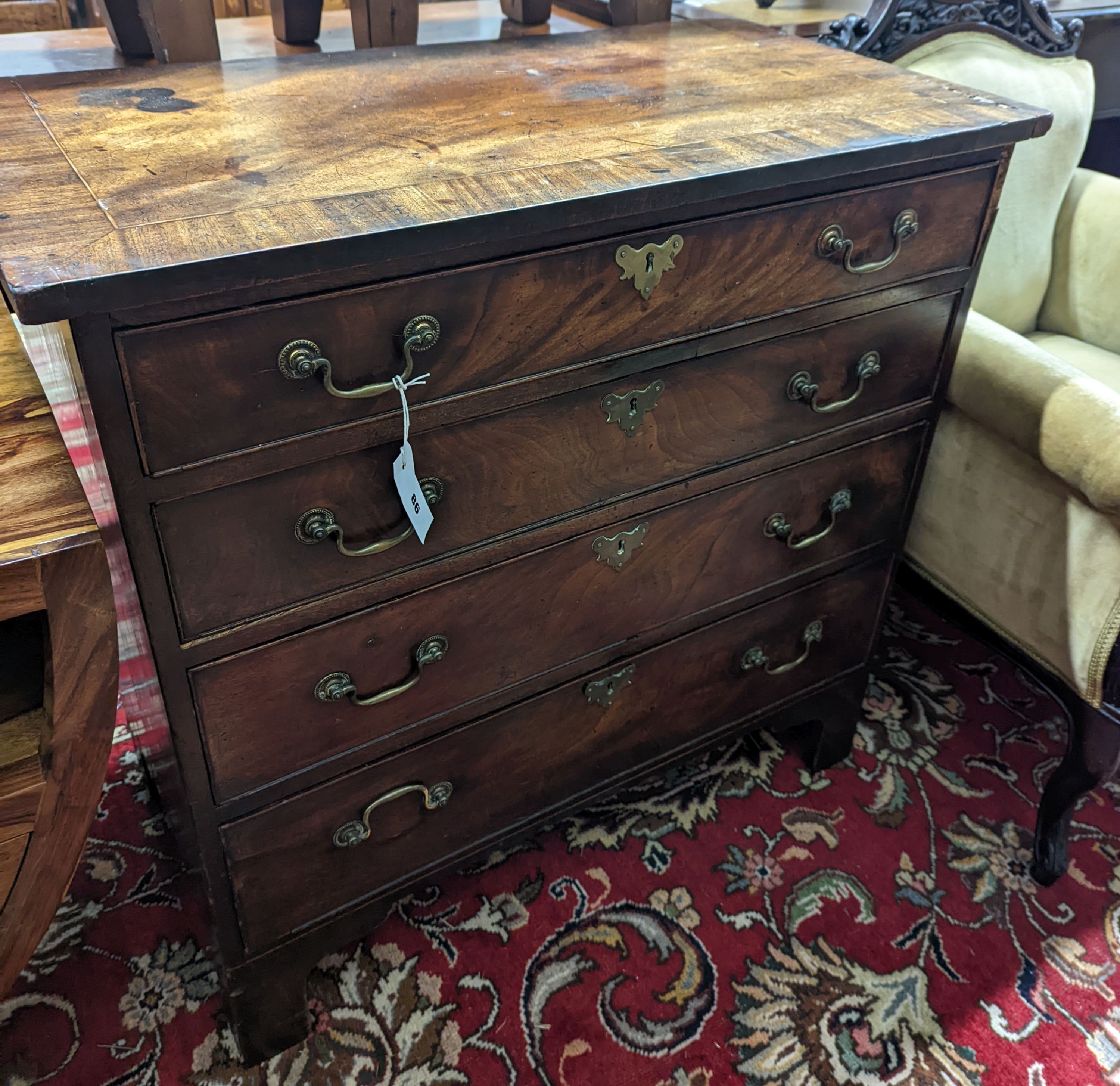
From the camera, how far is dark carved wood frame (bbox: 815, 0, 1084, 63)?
1452 mm

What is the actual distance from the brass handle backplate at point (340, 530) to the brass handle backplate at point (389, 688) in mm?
127

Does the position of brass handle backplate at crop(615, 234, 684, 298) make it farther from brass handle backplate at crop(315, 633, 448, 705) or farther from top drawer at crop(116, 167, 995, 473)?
brass handle backplate at crop(315, 633, 448, 705)

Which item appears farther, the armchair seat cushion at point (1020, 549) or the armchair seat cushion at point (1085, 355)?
the armchair seat cushion at point (1085, 355)

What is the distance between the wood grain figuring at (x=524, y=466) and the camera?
81 cm

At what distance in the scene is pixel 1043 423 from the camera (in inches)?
48.1

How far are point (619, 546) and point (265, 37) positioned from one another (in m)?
0.85

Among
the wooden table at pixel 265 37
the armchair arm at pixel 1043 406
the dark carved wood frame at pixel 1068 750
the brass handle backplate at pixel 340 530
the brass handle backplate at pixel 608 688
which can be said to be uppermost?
the wooden table at pixel 265 37

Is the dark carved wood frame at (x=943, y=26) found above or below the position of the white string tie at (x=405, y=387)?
above

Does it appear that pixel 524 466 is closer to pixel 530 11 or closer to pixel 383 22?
pixel 383 22

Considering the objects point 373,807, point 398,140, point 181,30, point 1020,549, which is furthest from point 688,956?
point 181,30

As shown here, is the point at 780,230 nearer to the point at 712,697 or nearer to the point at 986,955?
the point at 712,697

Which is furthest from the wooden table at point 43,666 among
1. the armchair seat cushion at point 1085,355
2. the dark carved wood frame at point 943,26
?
the armchair seat cushion at point 1085,355

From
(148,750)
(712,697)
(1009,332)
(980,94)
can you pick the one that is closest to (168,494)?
(148,750)

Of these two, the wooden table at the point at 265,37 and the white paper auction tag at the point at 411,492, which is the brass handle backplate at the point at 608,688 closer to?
the white paper auction tag at the point at 411,492
